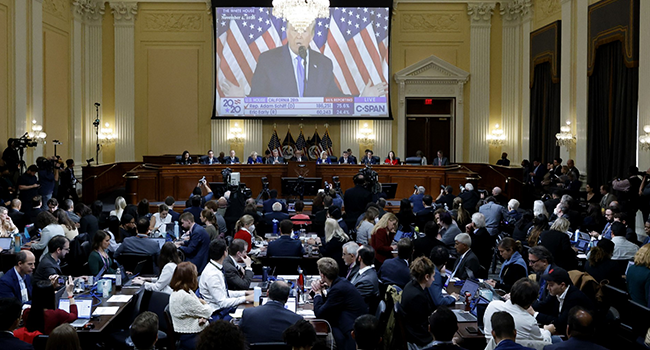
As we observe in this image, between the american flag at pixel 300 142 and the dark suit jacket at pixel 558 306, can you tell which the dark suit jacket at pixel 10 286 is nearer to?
the dark suit jacket at pixel 558 306

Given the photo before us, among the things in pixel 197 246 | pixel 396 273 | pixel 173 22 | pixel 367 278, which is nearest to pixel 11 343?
pixel 367 278

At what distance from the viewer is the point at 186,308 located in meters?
5.16

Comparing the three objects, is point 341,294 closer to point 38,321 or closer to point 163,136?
point 38,321

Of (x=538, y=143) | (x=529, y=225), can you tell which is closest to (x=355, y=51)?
(x=538, y=143)

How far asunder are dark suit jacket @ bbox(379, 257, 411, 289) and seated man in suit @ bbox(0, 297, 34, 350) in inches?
128

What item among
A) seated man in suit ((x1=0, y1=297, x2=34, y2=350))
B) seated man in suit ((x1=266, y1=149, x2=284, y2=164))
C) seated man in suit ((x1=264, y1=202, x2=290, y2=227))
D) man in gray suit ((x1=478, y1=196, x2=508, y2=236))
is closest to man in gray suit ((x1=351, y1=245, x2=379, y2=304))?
seated man in suit ((x1=0, y1=297, x2=34, y2=350))

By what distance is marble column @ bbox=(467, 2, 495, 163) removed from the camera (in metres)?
20.7

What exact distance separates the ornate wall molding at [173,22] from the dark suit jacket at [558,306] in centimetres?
1741

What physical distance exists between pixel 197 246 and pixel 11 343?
3.81m

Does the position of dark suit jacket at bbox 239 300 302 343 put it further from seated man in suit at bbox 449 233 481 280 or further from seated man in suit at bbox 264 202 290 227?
seated man in suit at bbox 264 202 290 227

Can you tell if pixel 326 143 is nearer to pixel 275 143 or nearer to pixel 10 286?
pixel 275 143

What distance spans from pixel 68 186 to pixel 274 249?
382 inches

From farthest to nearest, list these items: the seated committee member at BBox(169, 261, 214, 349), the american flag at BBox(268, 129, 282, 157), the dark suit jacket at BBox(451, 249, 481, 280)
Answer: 1. the american flag at BBox(268, 129, 282, 157)
2. the dark suit jacket at BBox(451, 249, 481, 280)
3. the seated committee member at BBox(169, 261, 214, 349)

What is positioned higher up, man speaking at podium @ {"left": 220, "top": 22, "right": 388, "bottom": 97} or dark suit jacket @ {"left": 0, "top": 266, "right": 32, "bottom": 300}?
man speaking at podium @ {"left": 220, "top": 22, "right": 388, "bottom": 97}
